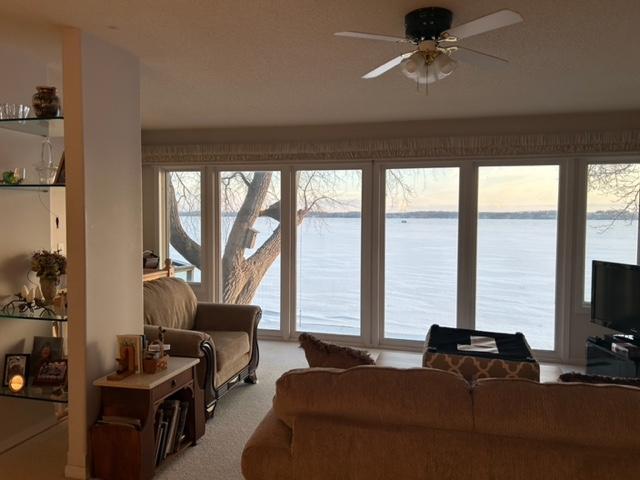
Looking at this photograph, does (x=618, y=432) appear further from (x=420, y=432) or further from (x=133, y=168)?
(x=133, y=168)

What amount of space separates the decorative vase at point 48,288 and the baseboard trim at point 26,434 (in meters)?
0.94

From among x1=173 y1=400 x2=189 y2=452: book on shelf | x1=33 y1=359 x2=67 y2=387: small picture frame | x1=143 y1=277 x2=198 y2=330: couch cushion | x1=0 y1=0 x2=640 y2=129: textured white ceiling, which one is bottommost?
x1=173 y1=400 x2=189 y2=452: book on shelf

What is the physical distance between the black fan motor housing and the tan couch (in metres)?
1.61

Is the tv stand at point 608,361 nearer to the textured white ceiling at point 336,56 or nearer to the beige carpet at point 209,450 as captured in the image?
the beige carpet at point 209,450

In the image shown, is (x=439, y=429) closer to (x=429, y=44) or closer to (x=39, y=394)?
(x=429, y=44)

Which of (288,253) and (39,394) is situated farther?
(288,253)

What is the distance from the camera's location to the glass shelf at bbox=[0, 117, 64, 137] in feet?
9.18

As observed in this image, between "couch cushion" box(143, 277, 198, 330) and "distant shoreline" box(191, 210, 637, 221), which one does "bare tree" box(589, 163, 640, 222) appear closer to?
"distant shoreline" box(191, 210, 637, 221)

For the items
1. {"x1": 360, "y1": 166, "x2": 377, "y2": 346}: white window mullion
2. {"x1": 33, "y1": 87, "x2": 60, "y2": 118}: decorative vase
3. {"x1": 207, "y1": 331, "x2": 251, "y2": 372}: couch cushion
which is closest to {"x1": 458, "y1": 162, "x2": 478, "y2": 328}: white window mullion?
{"x1": 360, "y1": 166, "x2": 377, "y2": 346}: white window mullion

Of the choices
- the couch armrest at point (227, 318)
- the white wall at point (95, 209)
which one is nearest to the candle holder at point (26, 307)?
the white wall at point (95, 209)

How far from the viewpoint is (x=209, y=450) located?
307 centimetres

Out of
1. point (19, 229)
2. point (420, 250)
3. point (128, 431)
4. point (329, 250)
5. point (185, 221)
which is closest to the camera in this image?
point (128, 431)

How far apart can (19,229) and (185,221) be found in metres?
2.87

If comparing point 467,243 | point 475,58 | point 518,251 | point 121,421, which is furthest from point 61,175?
point 518,251
